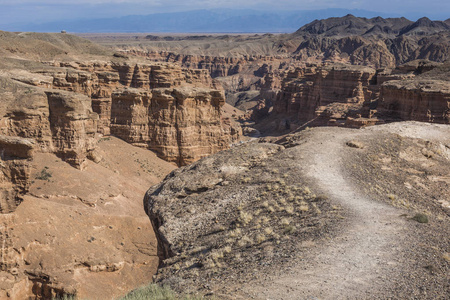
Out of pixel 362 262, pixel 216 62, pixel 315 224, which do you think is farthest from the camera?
pixel 216 62

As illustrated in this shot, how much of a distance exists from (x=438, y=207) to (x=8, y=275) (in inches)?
662

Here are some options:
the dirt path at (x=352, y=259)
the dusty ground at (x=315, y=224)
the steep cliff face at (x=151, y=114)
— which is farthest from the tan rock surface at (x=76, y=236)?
the dirt path at (x=352, y=259)

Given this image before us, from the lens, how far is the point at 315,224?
13305 mm

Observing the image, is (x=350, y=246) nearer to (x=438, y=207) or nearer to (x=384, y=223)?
(x=384, y=223)

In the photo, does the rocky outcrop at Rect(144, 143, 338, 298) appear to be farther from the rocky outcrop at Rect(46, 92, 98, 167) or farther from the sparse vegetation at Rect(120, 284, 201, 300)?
the rocky outcrop at Rect(46, 92, 98, 167)

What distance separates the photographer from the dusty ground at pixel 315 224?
10188 mm

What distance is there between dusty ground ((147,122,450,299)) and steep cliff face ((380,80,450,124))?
18.8 m

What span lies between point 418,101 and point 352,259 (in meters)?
35.7

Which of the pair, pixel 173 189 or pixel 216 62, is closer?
pixel 173 189

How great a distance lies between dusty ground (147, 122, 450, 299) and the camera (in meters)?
10.2

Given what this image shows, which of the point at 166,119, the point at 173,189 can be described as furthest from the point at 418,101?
the point at 173,189

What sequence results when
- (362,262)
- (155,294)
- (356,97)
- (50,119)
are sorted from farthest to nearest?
1. (356,97)
2. (50,119)
3. (362,262)
4. (155,294)

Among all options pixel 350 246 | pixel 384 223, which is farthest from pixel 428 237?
pixel 350 246

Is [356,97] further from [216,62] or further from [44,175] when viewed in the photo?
[216,62]
